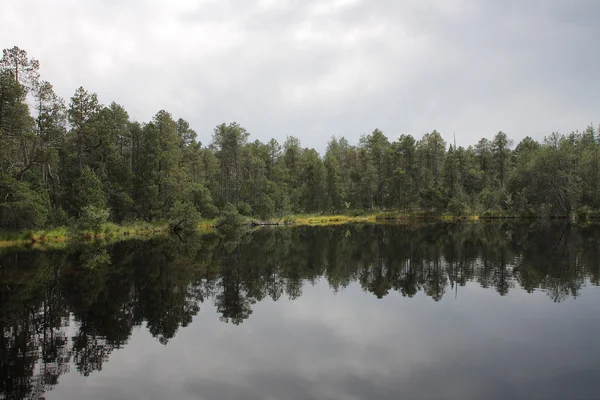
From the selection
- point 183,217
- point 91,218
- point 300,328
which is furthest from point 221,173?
point 300,328

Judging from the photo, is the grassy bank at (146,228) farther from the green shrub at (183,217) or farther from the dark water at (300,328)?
the dark water at (300,328)

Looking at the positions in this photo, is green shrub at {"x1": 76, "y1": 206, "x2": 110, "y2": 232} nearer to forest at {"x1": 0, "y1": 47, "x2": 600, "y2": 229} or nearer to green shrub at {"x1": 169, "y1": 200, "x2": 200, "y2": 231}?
forest at {"x1": 0, "y1": 47, "x2": 600, "y2": 229}

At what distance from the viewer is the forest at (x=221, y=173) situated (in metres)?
44.3

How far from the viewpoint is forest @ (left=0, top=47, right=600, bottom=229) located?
44.3 metres

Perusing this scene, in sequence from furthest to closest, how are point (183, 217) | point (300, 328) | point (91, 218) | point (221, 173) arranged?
point (221, 173)
point (183, 217)
point (91, 218)
point (300, 328)

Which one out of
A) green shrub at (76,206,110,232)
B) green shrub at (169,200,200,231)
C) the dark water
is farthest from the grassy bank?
the dark water

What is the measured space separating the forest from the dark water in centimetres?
1609

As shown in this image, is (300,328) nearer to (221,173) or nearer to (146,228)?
(146,228)

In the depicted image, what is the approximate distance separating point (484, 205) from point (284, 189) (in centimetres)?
4167

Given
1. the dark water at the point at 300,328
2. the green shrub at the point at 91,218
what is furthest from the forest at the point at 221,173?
the dark water at the point at 300,328

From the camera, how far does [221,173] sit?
8931cm

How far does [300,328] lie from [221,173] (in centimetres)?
7542

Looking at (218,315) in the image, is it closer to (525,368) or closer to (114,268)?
(525,368)

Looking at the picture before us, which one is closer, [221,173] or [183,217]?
[183,217]
